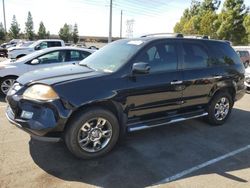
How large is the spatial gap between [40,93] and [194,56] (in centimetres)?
298

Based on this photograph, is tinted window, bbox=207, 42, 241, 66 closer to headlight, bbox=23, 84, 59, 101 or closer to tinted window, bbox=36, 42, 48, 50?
headlight, bbox=23, 84, 59, 101

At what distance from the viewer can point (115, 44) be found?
511cm

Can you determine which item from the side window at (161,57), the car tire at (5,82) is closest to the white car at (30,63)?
the car tire at (5,82)

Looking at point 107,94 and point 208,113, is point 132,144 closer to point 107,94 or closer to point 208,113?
point 107,94

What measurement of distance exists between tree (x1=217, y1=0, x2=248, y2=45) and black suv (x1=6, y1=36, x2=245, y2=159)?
107ft

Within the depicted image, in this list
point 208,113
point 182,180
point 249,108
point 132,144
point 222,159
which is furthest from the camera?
point 249,108

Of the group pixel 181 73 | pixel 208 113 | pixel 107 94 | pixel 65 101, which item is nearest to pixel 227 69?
pixel 208 113

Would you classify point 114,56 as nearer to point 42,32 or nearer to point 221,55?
point 221,55

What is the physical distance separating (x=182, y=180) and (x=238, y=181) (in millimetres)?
755

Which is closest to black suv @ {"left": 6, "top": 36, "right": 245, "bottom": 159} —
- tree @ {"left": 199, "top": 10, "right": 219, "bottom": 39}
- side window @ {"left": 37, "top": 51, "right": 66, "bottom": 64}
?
side window @ {"left": 37, "top": 51, "right": 66, "bottom": 64}

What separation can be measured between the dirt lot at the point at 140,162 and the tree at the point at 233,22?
33.5m

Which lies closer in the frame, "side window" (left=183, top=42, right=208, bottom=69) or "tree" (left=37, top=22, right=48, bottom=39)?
"side window" (left=183, top=42, right=208, bottom=69)

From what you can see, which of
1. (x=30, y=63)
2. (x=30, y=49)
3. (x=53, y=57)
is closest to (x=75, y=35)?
(x=30, y=49)

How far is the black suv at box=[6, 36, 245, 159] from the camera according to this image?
370 centimetres
